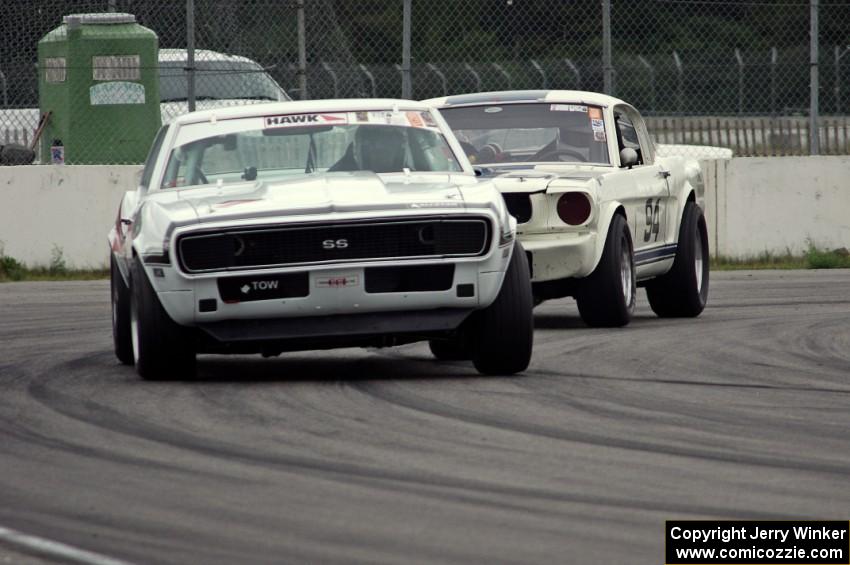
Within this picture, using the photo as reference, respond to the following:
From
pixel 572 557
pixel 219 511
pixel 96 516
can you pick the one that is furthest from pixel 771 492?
pixel 96 516

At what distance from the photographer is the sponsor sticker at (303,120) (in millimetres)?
9398

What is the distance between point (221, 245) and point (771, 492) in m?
3.29

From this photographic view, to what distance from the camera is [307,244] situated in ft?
26.6

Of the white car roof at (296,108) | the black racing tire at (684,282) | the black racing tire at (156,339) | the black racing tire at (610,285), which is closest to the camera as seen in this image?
the black racing tire at (156,339)

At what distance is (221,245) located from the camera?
8102mm

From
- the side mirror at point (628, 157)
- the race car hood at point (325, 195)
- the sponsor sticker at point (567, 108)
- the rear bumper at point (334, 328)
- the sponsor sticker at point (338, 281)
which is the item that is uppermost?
the sponsor sticker at point (567, 108)

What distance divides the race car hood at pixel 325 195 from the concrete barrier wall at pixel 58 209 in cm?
814

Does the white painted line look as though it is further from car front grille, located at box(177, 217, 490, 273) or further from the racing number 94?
the racing number 94

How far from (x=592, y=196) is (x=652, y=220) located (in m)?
1.31

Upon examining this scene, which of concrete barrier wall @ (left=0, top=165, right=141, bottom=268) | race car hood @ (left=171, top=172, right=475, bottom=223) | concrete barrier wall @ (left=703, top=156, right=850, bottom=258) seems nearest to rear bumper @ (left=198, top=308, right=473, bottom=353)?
race car hood @ (left=171, top=172, right=475, bottom=223)

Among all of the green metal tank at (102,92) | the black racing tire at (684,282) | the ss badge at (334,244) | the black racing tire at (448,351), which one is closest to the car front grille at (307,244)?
the ss badge at (334,244)

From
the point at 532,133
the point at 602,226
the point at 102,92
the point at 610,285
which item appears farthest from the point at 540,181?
the point at 102,92

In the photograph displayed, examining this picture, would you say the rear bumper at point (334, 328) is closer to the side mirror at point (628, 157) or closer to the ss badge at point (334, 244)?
the ss badge at point (334, 244)

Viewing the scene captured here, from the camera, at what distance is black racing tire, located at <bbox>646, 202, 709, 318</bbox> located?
12.4 m
